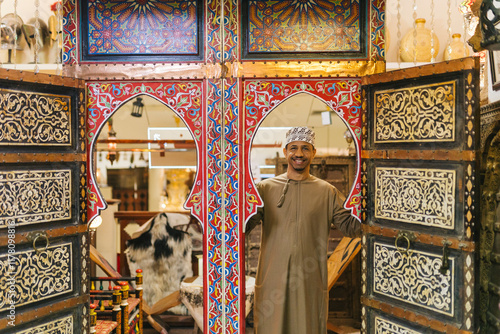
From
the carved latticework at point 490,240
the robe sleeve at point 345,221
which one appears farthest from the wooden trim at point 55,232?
the carved latticework at point 490,240

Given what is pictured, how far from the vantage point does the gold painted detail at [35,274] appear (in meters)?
2.58

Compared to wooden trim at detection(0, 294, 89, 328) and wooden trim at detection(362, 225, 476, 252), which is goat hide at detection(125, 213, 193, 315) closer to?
wooden trim at detection(0, 294, 89, 328)

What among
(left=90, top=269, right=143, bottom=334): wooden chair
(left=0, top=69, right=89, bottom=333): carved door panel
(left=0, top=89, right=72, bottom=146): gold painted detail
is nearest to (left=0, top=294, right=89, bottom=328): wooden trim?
(left=0, top=69, right=89, bottom=333): carved door panel

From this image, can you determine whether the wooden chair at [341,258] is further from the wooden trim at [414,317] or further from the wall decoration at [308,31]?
the wall decoration at [308,31]

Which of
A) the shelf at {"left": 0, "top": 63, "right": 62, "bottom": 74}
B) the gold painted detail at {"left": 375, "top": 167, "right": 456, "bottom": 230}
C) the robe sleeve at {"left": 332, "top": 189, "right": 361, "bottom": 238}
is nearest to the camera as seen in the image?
the gold painted detail at {"left": 375, "top": 167, "right": 456, "bottom": 230}

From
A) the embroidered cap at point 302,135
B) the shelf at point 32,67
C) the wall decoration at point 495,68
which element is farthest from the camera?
the shelf at point 32,67

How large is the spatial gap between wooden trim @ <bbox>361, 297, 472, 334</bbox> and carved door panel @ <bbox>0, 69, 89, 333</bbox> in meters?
2.01

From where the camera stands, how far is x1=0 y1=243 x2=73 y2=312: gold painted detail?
2582 mm

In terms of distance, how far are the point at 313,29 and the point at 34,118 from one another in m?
2.02

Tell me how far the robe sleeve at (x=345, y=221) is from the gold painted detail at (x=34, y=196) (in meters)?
1.99

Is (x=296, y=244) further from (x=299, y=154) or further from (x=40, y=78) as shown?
(x=40, y=78)

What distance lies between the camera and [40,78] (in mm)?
2754

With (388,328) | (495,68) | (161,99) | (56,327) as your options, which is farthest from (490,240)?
(56,327)

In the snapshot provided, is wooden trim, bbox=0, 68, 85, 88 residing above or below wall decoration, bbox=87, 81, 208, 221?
above
